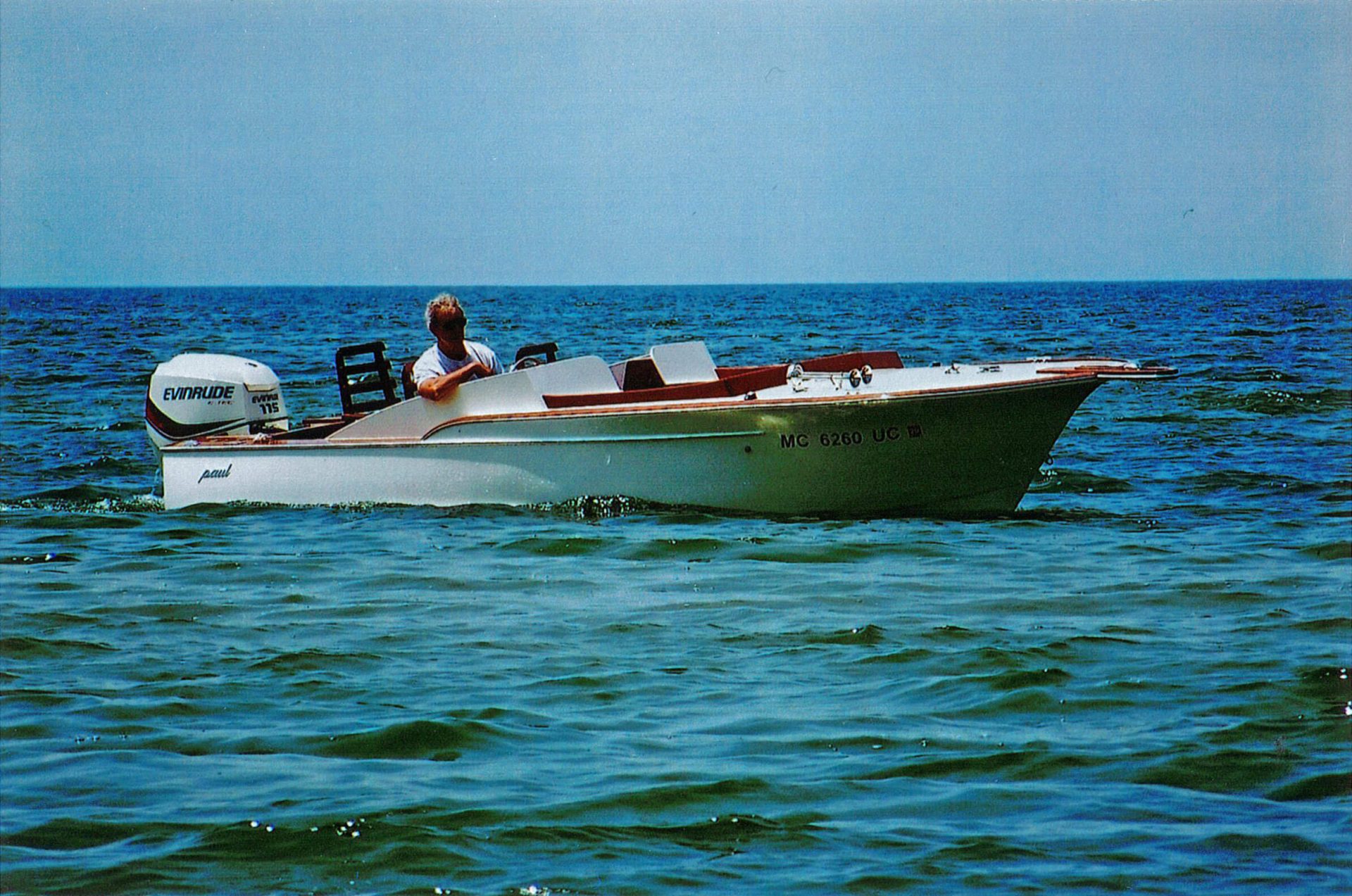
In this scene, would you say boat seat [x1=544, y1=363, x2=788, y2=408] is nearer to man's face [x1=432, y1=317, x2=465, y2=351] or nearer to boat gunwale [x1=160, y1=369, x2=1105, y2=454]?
boat gunwale [x1=160, y1=369, x2=1105, y2=454]

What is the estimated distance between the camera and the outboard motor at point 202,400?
12016 millimetres

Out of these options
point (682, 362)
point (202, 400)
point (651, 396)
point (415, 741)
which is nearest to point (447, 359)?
point (651, 396)

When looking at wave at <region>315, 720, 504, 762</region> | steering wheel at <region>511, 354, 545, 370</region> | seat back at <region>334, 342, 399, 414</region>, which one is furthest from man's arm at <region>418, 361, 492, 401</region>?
wave at <region>315, 720, 504, 762</region>

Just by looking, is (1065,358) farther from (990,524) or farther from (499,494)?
(499,494)

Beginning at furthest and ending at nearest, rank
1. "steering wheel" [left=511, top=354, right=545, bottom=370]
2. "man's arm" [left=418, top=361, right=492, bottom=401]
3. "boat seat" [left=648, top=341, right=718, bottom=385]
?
"boat seat" [left=648, top=341, right=718, bottom=385] → "steering wheel" [left=511, top=354, right=545, bottom=370] → "man's arm" [left=418, top=361, right=492, bottom=401]

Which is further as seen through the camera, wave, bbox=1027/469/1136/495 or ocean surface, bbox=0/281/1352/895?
wave, bbox=1027/469/1136/495

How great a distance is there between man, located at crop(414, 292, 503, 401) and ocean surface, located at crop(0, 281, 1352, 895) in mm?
906

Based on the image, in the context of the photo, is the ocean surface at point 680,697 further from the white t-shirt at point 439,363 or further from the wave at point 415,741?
the white t-shirt at point 439,363

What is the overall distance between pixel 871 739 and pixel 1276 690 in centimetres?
181

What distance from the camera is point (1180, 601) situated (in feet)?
26.4

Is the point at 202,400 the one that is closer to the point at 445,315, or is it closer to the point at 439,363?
the point at 439,363

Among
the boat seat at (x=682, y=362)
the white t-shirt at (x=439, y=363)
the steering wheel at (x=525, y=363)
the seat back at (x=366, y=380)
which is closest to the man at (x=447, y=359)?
the white t-shirt at (x=439, y=363)

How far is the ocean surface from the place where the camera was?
4582 millimetres

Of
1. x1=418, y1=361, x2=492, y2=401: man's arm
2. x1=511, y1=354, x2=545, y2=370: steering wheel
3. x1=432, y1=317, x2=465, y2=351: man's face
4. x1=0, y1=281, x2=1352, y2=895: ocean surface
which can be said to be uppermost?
x1=432, y1=317, x2=465, y2=351: man's face
